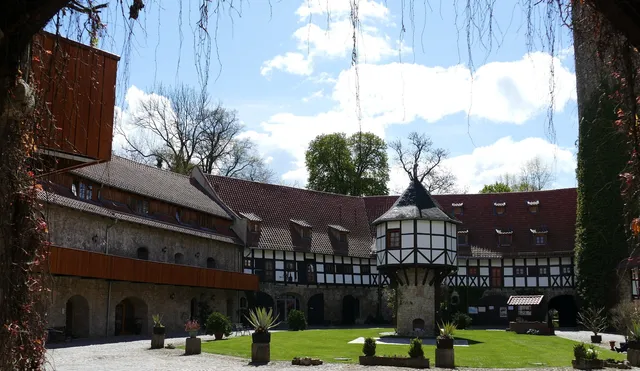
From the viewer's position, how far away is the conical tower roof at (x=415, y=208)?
31.7 metres

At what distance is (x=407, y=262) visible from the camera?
102 ft

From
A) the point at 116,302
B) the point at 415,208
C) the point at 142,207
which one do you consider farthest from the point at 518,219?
the point at 116,302

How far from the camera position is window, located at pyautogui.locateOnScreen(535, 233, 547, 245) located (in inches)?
1649

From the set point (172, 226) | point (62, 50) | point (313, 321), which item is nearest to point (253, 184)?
point (313, 321)

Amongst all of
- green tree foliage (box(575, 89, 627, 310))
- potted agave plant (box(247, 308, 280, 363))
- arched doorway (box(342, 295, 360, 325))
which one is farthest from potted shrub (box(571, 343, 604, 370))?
arched doorway (box(342, 295, 360, 325))

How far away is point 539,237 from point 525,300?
5.12m

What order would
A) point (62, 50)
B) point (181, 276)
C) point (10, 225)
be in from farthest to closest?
1. point (181, 276)
2. point (62, 50)
3. point (10, 225)

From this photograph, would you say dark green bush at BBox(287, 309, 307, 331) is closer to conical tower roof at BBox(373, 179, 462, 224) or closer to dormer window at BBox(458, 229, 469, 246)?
conical tower roof at BBox(373, 179, 462, 224)

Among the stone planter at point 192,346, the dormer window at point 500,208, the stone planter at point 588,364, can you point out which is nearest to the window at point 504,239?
the dormer window at point 500,208

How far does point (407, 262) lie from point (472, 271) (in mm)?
12425

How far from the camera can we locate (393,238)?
32.1 metres

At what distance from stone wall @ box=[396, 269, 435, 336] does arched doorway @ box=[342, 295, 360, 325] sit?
1186 centimetres

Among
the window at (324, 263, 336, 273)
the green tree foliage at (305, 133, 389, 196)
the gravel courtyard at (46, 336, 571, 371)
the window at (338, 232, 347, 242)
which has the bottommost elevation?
the gravel courtyard at (46, 336, 571, 371)

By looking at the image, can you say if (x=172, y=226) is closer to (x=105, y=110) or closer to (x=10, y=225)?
(x=105, y=110)
